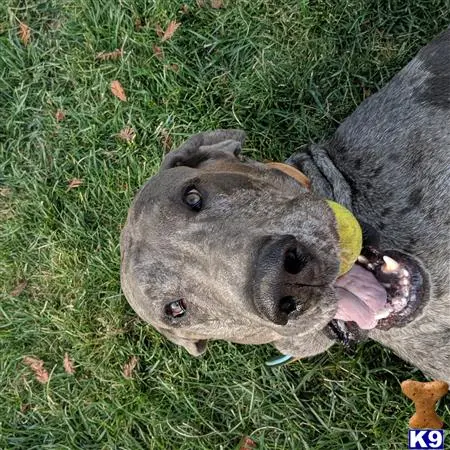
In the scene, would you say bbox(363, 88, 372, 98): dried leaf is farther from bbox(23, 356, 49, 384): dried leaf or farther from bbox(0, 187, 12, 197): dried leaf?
bbox(23, 356, 49, 384): dried leaf

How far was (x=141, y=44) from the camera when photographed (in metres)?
6.77

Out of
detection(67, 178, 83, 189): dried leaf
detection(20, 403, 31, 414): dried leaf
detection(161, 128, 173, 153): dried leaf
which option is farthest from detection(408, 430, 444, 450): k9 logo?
detection(67, 178, 83, 189): dried leaf

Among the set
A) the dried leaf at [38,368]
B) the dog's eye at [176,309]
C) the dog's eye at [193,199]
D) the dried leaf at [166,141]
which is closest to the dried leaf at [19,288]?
the dried leaf at [38,368]

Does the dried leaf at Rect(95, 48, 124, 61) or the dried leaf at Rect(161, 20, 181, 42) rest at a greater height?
the dried leaf at Rect(161, 20, 181, 42)

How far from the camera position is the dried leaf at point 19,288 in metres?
7.01

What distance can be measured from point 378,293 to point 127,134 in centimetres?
334

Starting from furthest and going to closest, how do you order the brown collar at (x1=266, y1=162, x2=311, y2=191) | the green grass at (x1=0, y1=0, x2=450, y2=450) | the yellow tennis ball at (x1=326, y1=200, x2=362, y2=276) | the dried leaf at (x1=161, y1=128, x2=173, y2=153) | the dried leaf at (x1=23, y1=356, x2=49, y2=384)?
the dried leaf at (x1=23, y1=356, x2=49, y2=384)
the dried leaf at (x1=161, y1=128, x2=173, y2=153)
the green grass at (x1=0, y1=0, x2=450, y2=450)
the brown collar at (x1=266, y1=162, x2=311, y2=191)
the yellow tennis ball at (x1=326, y1=200, x2=362, y2=276)

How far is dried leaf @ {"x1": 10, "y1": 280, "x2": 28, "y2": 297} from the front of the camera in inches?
276

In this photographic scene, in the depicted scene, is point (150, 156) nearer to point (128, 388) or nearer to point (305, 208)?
point (128, 388)

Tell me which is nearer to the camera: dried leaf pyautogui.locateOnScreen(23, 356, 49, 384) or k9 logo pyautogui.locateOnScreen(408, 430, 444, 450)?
k9 logo pyautogui.locateOnScreen(408, 430, 444, 450)

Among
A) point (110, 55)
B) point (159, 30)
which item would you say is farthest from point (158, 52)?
point (110, 55)

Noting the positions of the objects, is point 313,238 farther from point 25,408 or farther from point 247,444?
point 25,408

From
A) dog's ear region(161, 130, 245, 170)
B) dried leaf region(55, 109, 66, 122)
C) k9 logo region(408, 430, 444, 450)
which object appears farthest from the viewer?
dried leaf region(55, 109, 66, 122)

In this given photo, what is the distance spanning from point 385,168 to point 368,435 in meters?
2.32
